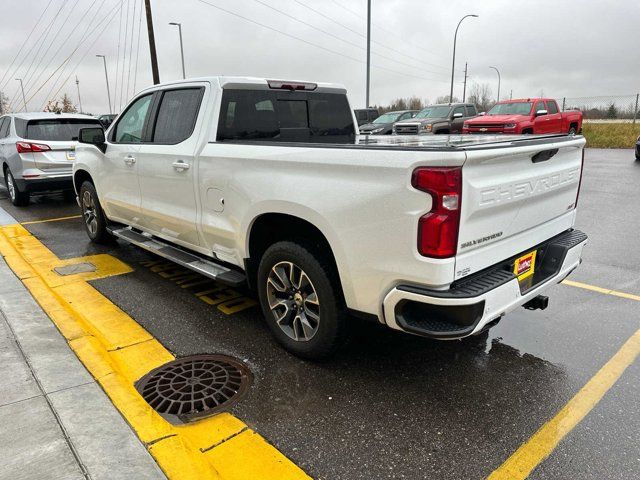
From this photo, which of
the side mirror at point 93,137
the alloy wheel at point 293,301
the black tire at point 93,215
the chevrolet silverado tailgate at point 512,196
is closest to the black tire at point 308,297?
the alloy wheel at point 293,301

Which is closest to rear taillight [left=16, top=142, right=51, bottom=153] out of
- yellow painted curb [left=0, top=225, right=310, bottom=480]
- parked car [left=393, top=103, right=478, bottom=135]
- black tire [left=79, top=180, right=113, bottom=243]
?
black tire [left=79, top=180, right=113, bottom=243]

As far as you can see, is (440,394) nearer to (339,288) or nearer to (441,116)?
(339,288)

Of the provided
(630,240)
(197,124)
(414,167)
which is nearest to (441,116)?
(630,240)

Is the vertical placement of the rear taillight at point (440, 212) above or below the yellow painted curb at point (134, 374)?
above

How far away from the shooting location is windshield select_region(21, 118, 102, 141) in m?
8.71

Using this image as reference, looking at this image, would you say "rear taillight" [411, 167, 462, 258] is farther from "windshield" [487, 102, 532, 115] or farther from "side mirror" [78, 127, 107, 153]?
"windshield" [487, 102, 532, 115]

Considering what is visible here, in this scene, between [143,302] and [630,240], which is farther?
[630,240]

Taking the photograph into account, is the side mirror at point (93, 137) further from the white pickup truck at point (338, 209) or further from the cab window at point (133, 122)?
the white pickup truck at point (338, 209)

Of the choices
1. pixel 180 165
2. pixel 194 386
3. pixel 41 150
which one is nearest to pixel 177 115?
pixel 180 165

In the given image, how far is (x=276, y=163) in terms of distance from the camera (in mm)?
3125

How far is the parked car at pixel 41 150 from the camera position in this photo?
8.59 meters

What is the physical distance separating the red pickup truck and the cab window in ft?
Result: 45.8

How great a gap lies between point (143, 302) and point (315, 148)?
8.50 feet

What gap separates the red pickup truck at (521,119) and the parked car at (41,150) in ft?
43.1
